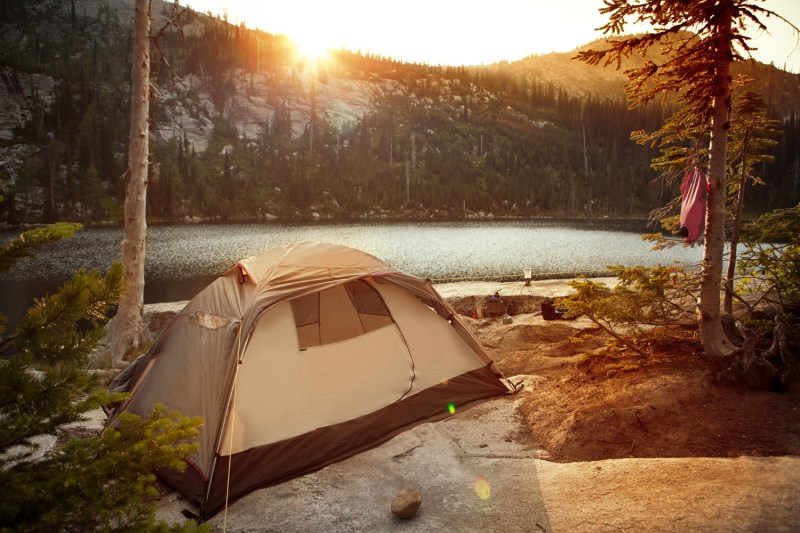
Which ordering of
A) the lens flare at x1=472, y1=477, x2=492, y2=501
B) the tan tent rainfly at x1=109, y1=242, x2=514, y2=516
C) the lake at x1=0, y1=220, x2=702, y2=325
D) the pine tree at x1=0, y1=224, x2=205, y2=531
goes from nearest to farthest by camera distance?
1. the pine tree at x1=0, y1=224, x2=205, y2=531
2. the lens flare at x1=472, y1=477, x2=492, y2=501
3. the tan tent rainfly at x1=109, y1=242, x2=514, y2=516
4. the lake at x1=0, y1=220, x2=702, y2=325

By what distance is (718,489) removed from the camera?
3336mm

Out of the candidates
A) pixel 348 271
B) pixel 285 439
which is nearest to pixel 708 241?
pixel 348 271

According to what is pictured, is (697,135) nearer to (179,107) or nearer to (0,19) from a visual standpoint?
(179,107)

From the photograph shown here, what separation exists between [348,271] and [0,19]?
18295cm

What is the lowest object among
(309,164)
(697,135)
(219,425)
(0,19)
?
(219,425)

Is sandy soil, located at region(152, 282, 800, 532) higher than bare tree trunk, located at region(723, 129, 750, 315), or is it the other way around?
A: bare tree trunk, located at region(723, 129, 750, 315)

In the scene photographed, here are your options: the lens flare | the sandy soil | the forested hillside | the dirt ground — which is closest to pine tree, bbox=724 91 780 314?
the dirt ground

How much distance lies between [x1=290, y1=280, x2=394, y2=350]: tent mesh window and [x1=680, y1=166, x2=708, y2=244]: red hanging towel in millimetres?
4056

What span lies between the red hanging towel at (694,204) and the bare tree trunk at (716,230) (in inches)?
4.2

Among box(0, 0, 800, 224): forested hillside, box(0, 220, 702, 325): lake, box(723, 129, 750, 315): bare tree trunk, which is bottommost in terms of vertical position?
box(0, 220, 702, 325): lake

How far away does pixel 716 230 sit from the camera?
552 cm

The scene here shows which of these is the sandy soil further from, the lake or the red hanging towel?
the lake

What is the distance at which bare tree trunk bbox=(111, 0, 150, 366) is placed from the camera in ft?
28.9

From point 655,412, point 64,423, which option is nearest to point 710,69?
point 655,412
